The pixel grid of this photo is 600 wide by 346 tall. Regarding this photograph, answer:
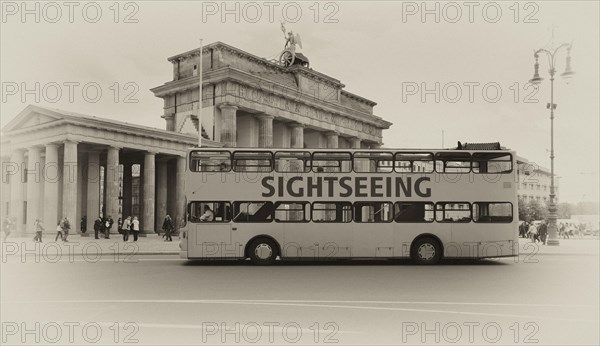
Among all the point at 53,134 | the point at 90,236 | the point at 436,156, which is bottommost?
the point at 90,236

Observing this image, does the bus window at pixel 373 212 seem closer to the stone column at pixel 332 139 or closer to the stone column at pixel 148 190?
the stone column at pixel 148 190

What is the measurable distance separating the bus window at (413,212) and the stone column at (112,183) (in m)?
27.0

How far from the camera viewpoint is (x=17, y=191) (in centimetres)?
4181

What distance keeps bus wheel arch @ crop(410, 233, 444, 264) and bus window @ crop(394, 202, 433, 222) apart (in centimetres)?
60

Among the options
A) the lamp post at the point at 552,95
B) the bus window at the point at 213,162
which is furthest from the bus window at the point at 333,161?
the lamp post at the point at 552,95

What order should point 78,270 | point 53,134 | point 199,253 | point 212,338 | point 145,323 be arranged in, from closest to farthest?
point 212,338
point 145,323
point 78,270
point 199,253
point 53,134

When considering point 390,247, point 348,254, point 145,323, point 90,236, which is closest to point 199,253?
point 348,254

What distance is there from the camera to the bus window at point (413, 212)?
61.3 feet

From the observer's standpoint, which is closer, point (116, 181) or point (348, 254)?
point (348, 254)

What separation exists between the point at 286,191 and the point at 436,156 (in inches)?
206

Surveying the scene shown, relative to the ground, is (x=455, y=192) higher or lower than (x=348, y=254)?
higher

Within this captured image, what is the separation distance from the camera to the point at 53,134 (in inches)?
1516

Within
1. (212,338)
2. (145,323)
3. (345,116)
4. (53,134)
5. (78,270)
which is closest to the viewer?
(212,338)

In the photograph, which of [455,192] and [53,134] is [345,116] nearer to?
[53,134]
